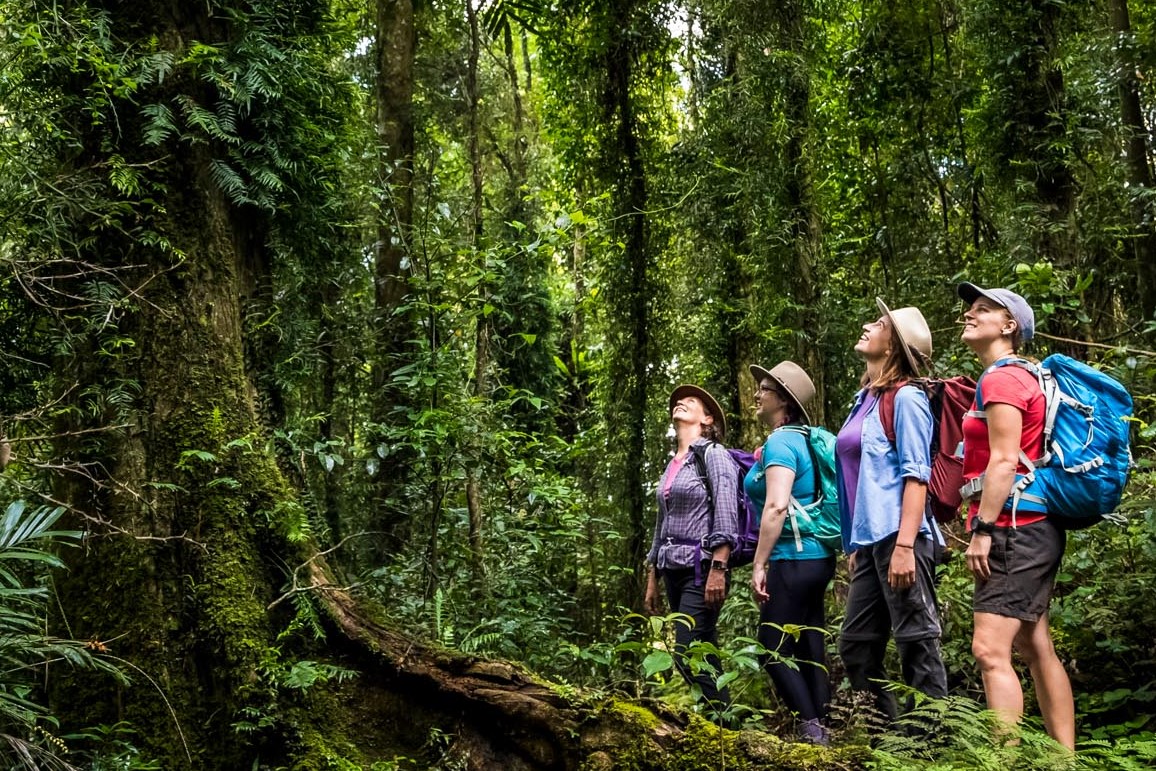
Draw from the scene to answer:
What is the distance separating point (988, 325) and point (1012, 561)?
3.45 feet

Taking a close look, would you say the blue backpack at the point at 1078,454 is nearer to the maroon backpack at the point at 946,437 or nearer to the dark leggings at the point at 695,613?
the maroon backpack at the point at 946,437

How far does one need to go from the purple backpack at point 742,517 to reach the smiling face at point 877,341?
1.23m

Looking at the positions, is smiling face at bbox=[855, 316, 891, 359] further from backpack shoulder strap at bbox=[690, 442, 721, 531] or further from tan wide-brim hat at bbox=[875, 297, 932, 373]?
backpack shoulder strap at bbox=[690, 442, 721, 531]

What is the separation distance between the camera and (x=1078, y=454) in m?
3.84

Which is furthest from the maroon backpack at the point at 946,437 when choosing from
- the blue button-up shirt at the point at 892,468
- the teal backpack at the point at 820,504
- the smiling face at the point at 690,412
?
the smiling face at the point at 690,412

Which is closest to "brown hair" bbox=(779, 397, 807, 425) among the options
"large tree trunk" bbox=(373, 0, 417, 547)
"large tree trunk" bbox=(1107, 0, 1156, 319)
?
"large tree trunk" bbox=(373, 0, 417, 547)

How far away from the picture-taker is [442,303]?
6.31 meters

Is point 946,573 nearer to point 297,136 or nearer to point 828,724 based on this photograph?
point 828,724

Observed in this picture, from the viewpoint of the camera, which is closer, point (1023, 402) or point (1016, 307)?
point (1023, 402)

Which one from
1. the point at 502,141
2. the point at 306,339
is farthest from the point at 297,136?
the point at 502,141

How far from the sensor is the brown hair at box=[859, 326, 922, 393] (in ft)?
14.3

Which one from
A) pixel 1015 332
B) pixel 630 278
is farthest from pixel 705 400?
pixel 630 278

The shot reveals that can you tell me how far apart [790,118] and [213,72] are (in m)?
4.91

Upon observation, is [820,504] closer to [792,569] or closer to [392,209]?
[792,569]
